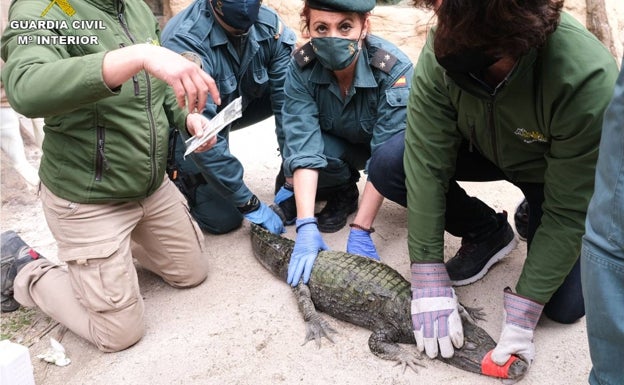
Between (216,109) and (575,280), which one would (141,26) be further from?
(575,280)

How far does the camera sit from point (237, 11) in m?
3.14

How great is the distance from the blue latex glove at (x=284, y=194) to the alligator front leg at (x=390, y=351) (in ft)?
4.41

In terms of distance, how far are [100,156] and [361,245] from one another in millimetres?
1365

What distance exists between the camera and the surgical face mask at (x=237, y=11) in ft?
10.3

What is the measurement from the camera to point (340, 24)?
282 cm

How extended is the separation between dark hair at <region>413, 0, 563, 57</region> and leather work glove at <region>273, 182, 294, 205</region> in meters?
1.98

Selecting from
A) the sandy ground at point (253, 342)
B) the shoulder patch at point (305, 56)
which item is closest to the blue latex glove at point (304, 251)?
the sandy ground at point (253, 342)

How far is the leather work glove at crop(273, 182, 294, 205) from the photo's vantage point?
3.61 meters

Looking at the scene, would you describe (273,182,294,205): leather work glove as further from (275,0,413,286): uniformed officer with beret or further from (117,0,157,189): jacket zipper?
(117,0,157,189): jacket zipper

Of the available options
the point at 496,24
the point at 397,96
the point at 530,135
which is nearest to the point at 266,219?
the point at 397,96

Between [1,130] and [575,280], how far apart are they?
3943 millimetres

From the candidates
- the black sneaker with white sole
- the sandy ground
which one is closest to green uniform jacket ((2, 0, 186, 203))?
the sandy ground

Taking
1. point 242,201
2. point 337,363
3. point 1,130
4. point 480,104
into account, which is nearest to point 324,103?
point 242,201

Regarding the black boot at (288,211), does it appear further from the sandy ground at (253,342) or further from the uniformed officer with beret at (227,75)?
the sandy ground at (253,342)
